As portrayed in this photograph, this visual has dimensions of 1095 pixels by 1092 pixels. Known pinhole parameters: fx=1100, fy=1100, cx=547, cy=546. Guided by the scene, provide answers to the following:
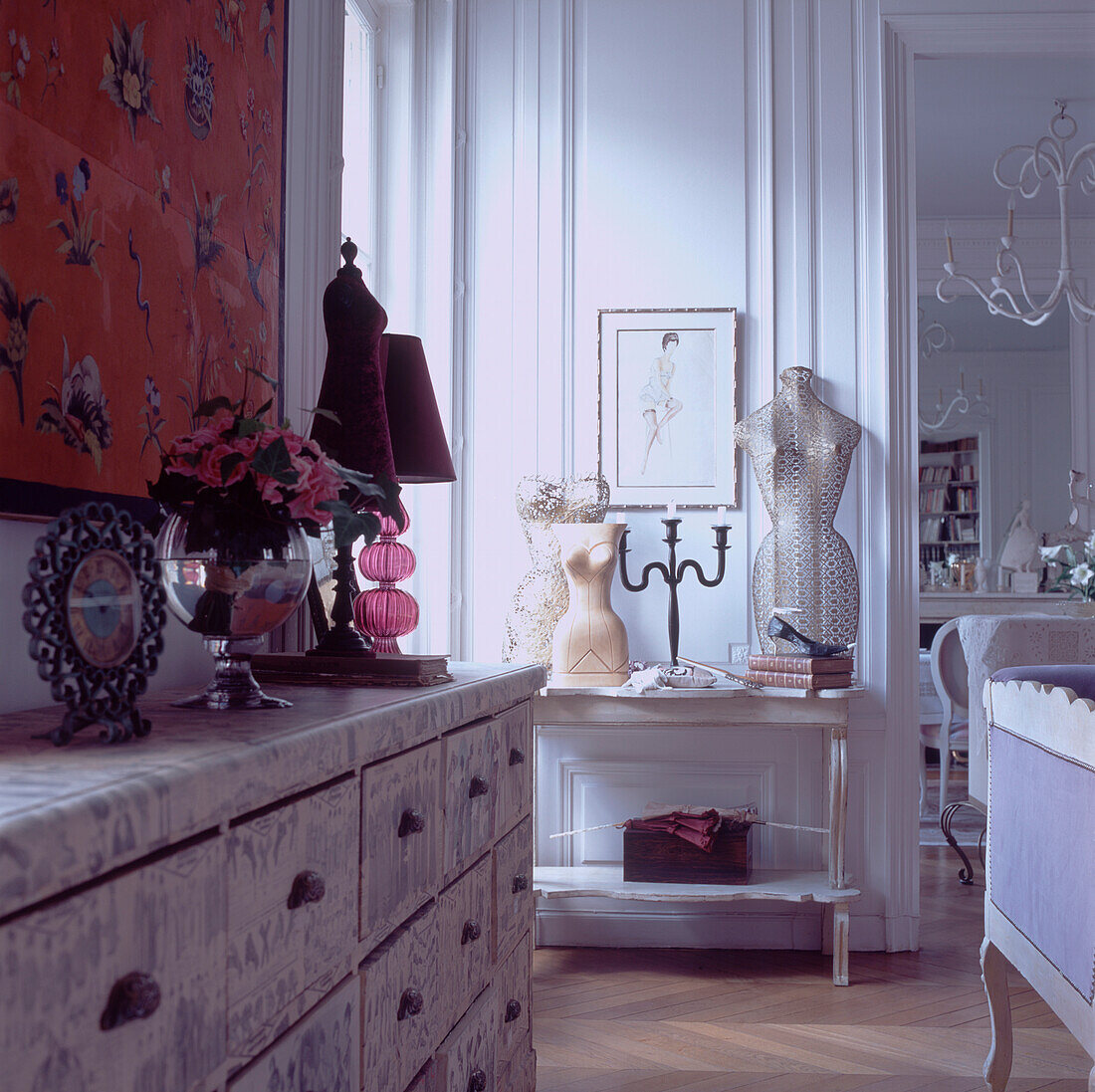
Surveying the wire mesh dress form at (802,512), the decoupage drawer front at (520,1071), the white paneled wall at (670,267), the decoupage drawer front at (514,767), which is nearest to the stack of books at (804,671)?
the wire mesh dress form at (802,512)

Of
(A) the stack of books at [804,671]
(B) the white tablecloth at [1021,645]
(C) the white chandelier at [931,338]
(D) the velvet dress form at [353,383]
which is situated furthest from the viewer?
(C) the white chandelier at [931,338]

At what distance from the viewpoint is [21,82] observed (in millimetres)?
1282

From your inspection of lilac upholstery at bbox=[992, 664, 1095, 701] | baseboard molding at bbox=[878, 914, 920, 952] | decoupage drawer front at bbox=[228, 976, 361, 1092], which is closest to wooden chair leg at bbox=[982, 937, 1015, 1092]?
lilac upholstery at bbox=[992, 664, 1095, 701]

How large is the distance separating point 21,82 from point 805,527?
2.57m

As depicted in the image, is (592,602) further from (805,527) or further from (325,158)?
(325,158)

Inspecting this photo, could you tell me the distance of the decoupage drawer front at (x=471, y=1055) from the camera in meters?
1.51

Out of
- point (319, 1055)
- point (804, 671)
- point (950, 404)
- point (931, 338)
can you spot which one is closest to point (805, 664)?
point (804, 671)

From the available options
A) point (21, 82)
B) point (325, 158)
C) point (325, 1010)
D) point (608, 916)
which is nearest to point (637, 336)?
point (325, 158)

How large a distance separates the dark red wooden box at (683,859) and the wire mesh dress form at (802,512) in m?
0.61

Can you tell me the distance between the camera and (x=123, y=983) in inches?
30.6

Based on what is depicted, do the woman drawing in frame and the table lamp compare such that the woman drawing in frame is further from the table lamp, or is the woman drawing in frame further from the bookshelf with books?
the bookshelf with books

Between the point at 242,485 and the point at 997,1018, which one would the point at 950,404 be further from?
the point at 242,485

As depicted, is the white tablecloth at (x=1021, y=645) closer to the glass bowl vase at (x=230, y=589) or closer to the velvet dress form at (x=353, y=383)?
the velvet dress form at (x=353, y=383)

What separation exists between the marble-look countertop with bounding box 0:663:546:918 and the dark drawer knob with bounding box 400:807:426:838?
0.08 m
